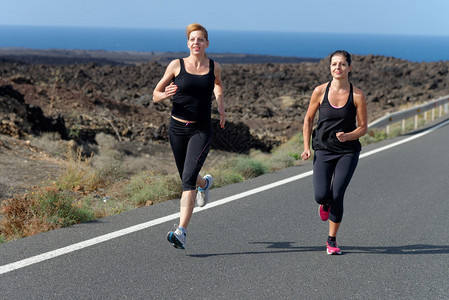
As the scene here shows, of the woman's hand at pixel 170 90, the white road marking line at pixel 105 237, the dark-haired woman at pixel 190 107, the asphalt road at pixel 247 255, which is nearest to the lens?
the asphalt road at pixel 247 255

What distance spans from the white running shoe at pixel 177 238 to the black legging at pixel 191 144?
0.43m

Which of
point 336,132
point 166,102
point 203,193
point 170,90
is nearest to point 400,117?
point 203,193

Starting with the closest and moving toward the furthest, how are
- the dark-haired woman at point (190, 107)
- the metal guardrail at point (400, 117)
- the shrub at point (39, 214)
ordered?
1. the dark-haired woman at point (190, 107)
2. the shrub at point (39, 214)
3. the metal guardrail at point (400, 117)

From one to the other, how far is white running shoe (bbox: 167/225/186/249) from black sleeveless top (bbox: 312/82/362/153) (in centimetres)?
148

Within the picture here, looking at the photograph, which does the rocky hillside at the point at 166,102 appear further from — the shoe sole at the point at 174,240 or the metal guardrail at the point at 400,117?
the shoe sole at the point at 174,240

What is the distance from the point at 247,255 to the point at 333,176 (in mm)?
1075

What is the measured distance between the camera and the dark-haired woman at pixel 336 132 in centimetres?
548

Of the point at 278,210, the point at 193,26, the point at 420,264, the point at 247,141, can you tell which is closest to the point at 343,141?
the point at 420,264

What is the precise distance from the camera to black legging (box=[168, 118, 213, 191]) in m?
5.70

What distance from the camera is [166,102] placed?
28750 mm

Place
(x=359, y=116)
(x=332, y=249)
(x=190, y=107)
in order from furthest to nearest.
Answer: (x=332, y=249), (x=190, y=107), (x=359, y=116)

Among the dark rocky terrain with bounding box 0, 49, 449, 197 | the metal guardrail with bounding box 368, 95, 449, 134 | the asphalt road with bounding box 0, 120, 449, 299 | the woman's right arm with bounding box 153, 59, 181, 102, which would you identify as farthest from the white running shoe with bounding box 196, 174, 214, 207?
the metal guardrail with bounding box 368, 95, 449, 134

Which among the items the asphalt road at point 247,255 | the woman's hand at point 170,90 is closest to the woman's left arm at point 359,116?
the asphalt road at point 247,255

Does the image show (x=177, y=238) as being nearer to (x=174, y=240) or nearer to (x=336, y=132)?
(x=174, y=240)
